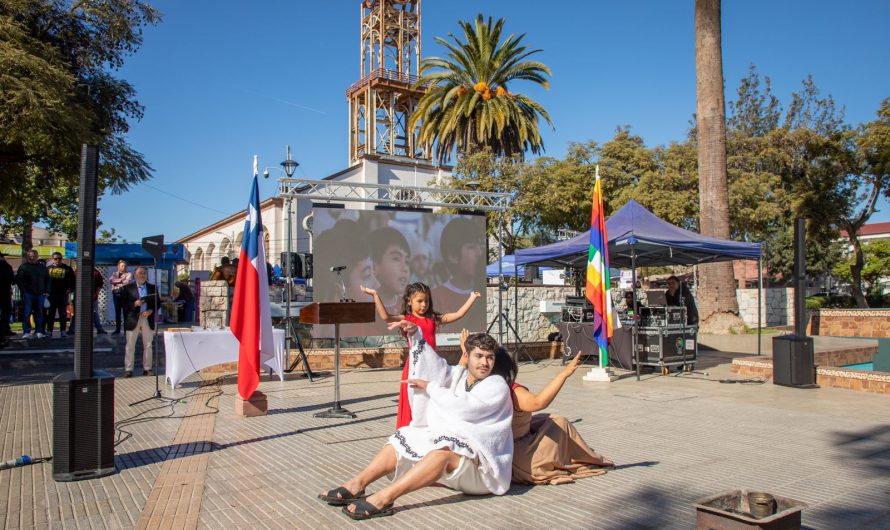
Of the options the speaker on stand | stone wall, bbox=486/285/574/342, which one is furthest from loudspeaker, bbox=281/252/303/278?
the speaker on stand

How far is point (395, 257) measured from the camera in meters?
14.3

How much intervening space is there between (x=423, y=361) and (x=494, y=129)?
1079 inches

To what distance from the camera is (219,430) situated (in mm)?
7344

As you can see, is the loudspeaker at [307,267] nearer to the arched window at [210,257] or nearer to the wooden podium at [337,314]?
the wooden podium at [337,314]

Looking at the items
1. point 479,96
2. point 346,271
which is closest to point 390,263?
point 346,271

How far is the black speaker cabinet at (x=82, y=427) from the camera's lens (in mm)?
5262

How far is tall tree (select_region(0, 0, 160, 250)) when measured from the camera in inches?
509

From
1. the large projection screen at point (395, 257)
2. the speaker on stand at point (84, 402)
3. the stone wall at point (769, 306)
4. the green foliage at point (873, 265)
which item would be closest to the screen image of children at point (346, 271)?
the large projection screen at point (395, 257)

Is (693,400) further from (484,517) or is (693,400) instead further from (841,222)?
(841,222)

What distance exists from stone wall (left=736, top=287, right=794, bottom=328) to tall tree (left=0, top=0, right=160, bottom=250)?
2492cm

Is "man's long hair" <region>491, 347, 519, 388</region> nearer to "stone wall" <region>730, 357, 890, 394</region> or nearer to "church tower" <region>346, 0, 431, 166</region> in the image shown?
"stone wall" <region>730, 357, 890, 394</region>

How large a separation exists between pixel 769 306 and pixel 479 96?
1662 cm

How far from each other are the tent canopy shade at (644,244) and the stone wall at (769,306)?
16.9 meters

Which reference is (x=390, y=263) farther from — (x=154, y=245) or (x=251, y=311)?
(x=251, y=311)
